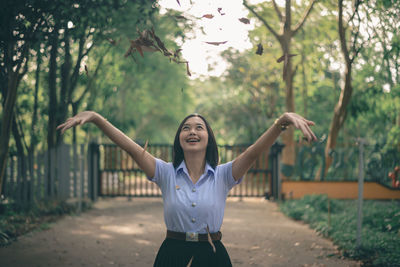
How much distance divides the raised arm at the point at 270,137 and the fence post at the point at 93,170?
9709 millimetres

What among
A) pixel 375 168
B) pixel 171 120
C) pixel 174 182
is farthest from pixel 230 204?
pixel 171 120

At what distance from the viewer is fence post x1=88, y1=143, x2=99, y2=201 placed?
12164mm

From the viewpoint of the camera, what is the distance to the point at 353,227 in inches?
298

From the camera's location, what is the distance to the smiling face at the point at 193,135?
9.98 feet

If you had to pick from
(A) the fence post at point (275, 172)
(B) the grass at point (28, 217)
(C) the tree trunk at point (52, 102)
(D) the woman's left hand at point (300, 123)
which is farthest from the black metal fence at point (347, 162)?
(D) the woman's left hand at point (300, 123)

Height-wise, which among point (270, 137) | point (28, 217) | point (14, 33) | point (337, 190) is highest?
point (14, 33)

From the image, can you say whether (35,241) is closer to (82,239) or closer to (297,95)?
(82,239)

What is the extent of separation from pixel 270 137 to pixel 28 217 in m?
7.33

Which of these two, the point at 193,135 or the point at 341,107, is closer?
the point at 193,135

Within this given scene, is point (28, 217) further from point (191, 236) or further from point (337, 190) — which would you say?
point (337, 190)

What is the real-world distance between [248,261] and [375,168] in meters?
7.41

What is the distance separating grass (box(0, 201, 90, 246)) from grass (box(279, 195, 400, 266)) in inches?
201

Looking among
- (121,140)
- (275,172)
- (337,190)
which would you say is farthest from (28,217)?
(337,190)

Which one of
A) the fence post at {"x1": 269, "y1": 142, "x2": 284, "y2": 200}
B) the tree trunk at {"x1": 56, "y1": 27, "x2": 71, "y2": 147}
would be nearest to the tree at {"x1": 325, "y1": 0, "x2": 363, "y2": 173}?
the fence post at {"x1": 269, "y1": 142, "x2": 284, "y2": 200}
